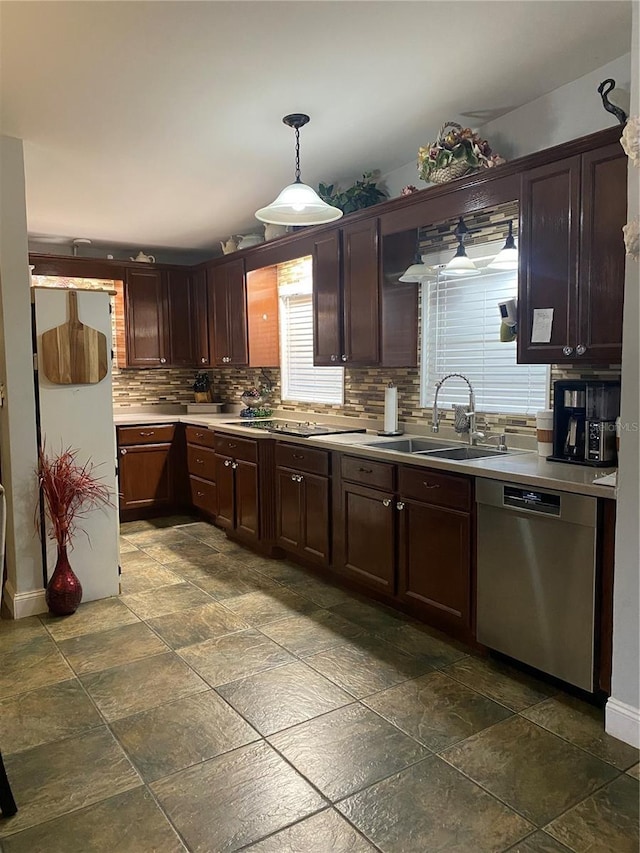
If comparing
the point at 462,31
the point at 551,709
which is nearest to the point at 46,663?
the point at 551,709

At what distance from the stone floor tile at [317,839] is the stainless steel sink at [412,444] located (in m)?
2.09

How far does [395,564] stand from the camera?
10.9ft

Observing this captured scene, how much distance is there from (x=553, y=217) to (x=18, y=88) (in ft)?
8.11

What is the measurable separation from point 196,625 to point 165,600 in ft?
1.46

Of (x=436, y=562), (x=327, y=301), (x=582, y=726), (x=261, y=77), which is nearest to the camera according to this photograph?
(x=582, y=726)

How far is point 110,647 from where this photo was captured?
306 cm

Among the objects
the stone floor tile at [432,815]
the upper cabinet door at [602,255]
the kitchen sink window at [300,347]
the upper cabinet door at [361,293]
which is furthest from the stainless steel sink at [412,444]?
the stone floor tile at [432,815]

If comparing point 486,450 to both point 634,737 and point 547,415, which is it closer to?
point 547,415

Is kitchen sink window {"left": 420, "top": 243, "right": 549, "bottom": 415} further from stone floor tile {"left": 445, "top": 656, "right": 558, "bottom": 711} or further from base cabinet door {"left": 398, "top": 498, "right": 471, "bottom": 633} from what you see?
stone floor tile {"left": 445, "top": 656, "right": 558, "bottom": 711}

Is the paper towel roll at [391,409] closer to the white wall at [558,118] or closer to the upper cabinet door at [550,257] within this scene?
the upper cabinet door at [550,257]

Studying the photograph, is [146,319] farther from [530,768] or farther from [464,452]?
[530,768]

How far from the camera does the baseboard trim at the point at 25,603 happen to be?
345cm

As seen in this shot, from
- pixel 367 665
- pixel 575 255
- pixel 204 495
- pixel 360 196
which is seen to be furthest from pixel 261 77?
pixel 204 495

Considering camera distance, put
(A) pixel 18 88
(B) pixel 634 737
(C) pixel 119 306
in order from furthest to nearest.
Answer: (C) pixel 119 306, (A) pixel 18 88, (B) pixel 634 737
